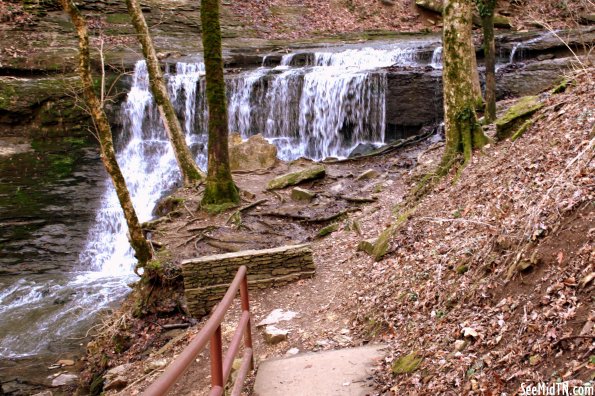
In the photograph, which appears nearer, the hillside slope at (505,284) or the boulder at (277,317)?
the hillside slope at (505,284)

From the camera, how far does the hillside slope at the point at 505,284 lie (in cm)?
286

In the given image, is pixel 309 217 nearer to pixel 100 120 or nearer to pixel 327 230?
pixel 327 230

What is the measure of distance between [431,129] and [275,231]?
23.7 ft

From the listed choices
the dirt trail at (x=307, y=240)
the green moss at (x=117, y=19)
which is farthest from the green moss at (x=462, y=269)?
the green moss at (x=117, y=19)

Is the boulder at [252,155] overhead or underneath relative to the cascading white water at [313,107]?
underneath

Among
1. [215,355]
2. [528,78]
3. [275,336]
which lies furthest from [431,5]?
[215,355]

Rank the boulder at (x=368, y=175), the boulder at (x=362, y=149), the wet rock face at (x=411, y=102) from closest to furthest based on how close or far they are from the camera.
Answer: the boulder at (x=368, y=175), the boulder at (x=362, y=149), the wet rock face at (x=411, y=102)

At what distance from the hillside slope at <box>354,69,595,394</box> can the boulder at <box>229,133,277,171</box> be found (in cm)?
815

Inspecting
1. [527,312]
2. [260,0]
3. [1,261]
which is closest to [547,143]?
[527,312]

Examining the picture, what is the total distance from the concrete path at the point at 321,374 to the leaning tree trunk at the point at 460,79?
453cm

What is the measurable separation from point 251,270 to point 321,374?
3.69 metres

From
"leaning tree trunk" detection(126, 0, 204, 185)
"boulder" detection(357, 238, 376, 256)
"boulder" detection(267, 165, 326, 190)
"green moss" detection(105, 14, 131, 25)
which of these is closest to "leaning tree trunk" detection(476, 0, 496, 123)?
"boulder" detection(267, 165, 326, 190)

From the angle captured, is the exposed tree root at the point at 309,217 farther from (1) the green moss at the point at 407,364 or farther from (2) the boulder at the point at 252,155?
(1) the green moss at the point at 407,364

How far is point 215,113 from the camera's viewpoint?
1055 cm
